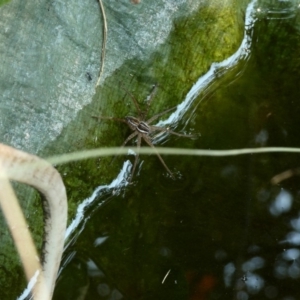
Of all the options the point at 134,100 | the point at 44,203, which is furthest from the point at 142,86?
the point at 44,203

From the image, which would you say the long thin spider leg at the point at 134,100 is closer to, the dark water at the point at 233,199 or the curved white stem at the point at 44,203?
the dark water at the point at 233,199

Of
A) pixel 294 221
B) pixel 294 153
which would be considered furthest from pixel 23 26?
pixel 294 221

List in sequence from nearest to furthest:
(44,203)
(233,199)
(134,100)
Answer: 1. (44,203)
2. (134,100)
3. (233,199)

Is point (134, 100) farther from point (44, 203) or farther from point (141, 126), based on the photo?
point (44, 203)

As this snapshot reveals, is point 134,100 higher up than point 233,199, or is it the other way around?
point 134,100

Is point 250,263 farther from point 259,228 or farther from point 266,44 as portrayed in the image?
point 266,44
